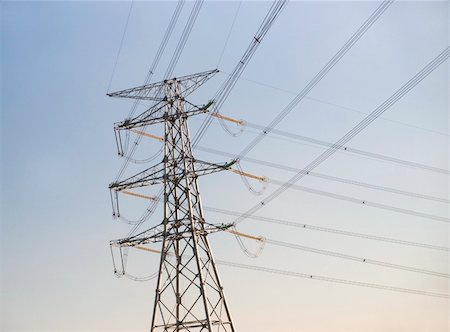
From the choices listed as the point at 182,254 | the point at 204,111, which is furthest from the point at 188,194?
the point at 204,111

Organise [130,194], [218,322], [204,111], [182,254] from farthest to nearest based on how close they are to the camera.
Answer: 1. [130,194]
2. [204,111]
3. [182,254]
4. [218,322]

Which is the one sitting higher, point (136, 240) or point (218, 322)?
point (136, 240)

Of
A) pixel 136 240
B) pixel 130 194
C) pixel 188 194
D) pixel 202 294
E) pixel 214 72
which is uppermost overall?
pixel 214 72

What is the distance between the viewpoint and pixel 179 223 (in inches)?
943

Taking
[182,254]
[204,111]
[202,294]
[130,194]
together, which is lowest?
[202,294]

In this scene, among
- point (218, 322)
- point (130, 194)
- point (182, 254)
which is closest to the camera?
point (218, 322)

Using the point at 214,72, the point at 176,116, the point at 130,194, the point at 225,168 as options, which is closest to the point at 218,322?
the point at 225,168

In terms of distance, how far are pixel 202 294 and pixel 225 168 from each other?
7171mm

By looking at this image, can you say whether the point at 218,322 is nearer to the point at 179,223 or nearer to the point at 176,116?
the point at 179,223

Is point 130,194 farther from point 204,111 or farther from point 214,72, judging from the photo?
point 214,72

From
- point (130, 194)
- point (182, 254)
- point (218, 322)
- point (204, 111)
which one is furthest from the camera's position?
point (130, 194)

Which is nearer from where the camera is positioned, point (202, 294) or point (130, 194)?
point (202, 294)

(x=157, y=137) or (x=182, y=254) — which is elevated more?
(x=157, y=137)

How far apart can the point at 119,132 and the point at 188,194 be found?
7361 millimetres
